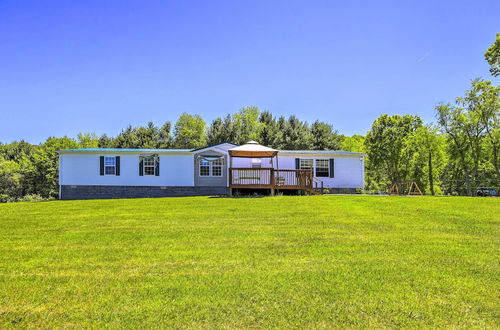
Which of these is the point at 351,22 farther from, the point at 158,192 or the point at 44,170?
the point at 44,170

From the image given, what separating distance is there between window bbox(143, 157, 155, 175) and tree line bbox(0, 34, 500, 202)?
1431 centimetres

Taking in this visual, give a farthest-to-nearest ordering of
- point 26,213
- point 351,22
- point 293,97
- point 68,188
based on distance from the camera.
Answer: point 293,97
point 68,188
point 351,22
point 26,213

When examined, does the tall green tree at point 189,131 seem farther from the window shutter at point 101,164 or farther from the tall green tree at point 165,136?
the window shutter at point 101,164

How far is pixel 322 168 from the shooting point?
67.8ft

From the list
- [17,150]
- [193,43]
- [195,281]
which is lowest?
[195,281]

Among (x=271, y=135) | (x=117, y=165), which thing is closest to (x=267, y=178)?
(x=117, y=165)

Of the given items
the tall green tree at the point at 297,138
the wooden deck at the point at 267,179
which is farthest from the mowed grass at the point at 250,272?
the tall green tree at the point at 297,138

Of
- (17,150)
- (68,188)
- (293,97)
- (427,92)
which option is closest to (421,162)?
(427,92)

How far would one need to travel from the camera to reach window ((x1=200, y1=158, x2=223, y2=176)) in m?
19.7

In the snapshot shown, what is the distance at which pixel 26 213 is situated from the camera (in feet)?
31.1

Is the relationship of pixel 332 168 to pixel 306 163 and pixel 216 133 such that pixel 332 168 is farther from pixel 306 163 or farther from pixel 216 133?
pixel 216 133

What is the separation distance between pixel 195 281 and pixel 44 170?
1396 inches

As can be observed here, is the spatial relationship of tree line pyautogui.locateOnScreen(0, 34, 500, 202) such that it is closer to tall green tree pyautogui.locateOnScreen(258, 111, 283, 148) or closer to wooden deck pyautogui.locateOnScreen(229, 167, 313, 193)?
tall green tree pyautogui.locateOnScreen(258, 111, 283, 148)

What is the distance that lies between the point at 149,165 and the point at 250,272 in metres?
15.9
